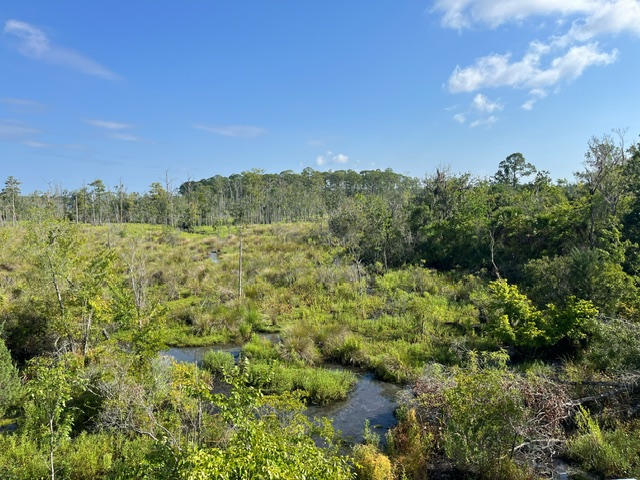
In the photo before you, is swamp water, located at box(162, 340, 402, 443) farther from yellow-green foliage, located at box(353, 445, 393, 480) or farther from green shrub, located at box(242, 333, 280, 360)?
green shrub, located at box(242, 333, 280, 360)

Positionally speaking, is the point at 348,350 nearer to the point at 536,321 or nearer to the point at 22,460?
the point at 536,321

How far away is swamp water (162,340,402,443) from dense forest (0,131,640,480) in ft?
1.14

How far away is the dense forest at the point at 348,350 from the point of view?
25.3 ft

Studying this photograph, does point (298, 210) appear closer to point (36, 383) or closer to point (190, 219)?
point (190, 219)

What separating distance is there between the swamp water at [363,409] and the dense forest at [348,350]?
0.35m

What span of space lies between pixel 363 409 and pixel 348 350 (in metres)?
3.74

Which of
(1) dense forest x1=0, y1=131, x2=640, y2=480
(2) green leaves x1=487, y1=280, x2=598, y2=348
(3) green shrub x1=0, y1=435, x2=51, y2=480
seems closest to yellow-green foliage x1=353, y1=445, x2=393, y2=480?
(1) dense forest x1=0, y1=131, x2=640, y2=480

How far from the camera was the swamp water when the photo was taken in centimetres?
1126

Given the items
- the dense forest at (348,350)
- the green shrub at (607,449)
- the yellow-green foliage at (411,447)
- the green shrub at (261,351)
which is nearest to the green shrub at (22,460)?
the dense forest at (348,350)

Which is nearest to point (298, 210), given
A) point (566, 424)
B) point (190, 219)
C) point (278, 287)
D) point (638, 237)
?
point (190, 219)

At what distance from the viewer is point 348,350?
16016 millimetres

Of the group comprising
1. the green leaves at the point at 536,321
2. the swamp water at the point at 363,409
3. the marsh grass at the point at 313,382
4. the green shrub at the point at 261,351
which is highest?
the green leaves at the point at 536,321

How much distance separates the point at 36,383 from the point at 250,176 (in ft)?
141

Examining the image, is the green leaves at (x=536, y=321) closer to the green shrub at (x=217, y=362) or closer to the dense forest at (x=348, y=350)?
the dense forest at (x=348, y=350)
